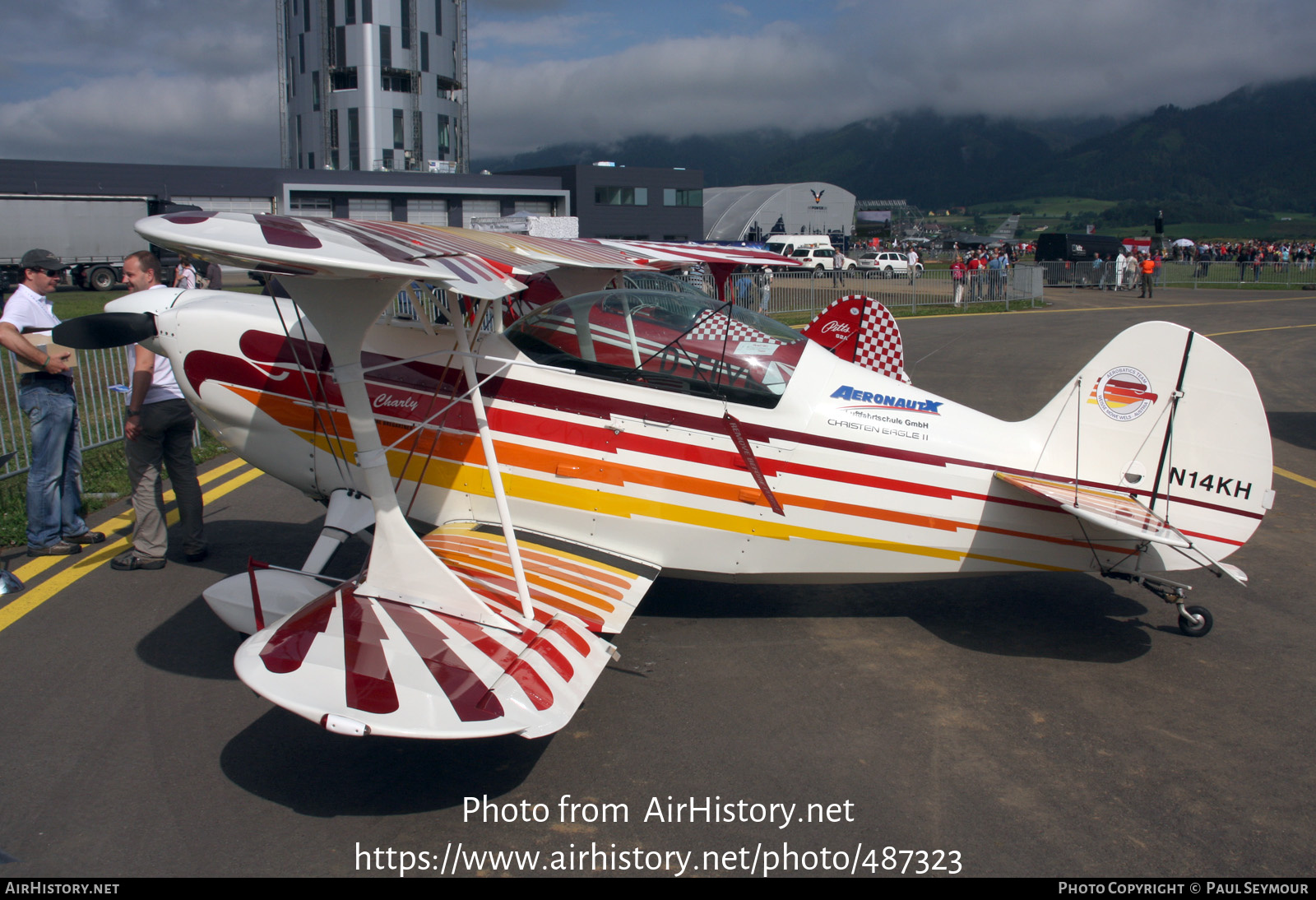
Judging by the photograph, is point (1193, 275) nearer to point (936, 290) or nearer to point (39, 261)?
point (936, 290)

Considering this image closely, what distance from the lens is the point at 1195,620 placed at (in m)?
5.12

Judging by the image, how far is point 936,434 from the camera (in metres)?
4.90

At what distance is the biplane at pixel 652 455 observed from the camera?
4543mm

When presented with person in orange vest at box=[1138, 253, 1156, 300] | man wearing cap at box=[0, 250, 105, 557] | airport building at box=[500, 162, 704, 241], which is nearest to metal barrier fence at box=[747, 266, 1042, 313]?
person in orange vest at box=[1138, 253, 1156, 300]

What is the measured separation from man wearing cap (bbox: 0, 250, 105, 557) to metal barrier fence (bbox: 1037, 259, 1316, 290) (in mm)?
37914

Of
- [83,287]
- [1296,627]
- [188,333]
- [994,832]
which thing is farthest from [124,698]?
[83,287]

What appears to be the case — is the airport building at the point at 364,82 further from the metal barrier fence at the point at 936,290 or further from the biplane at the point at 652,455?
the biplane at the point at 652,455

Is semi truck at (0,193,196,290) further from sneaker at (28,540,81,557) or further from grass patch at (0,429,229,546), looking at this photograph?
sneaker at (28,540,81,557)

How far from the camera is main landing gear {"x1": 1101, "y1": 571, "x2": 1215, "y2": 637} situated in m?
5.01

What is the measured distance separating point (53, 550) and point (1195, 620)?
7890 millimetres

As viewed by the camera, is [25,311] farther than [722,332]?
Yes

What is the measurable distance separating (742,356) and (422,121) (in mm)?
66028

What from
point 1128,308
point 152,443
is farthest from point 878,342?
point 1128,308

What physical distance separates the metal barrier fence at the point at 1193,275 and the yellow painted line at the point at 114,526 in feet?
Answer: 118
